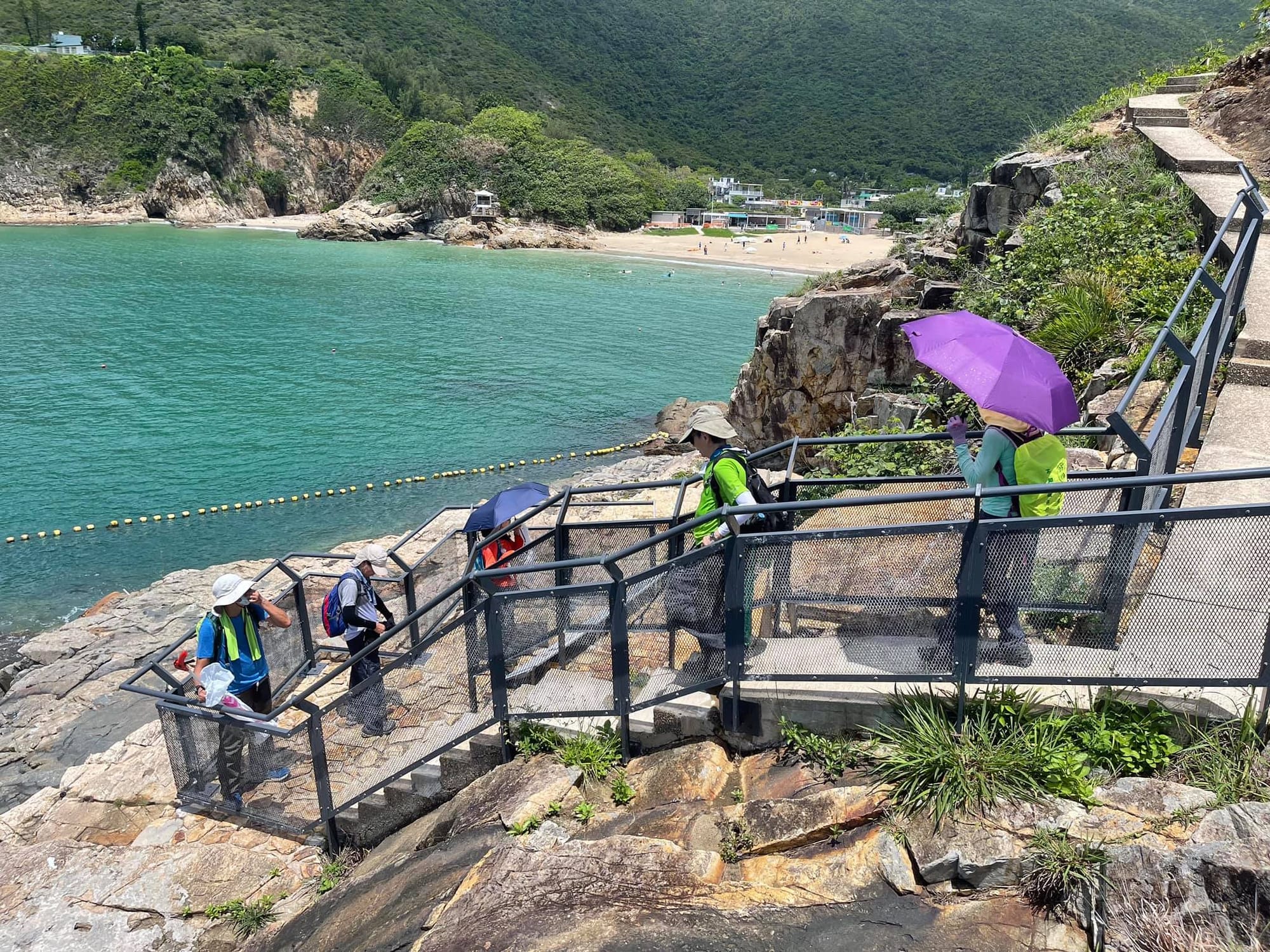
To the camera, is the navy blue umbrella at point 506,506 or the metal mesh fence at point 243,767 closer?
the metal mesh fence at point 243,767

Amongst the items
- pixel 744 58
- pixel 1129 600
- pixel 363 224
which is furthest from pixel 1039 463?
pixel 744 58

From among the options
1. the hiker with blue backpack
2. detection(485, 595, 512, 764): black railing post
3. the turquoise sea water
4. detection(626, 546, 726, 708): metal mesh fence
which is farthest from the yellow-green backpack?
the turquoise sea water

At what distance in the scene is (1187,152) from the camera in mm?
13984

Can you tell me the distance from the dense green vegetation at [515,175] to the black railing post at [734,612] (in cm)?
9664

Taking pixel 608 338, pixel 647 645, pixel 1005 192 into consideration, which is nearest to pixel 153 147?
pixel 608 338

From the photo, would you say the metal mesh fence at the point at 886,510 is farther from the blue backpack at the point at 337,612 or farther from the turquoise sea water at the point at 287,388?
the turquoise sea water at the point at 287,388

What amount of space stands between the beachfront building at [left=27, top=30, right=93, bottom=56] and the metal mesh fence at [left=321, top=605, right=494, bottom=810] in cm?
14494

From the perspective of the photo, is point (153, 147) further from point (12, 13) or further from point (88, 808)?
point (88, 808)

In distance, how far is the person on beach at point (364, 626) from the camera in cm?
675

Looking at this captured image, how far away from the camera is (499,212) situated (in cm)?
9712

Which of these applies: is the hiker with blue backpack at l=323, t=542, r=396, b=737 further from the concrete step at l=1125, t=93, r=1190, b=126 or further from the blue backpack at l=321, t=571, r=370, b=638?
the concrete step at l=1125, t=93, r=1190, b=126

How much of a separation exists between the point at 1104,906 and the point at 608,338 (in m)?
45.3

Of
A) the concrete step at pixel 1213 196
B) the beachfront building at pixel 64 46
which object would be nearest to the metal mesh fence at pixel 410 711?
the concrete step at pixel 1213 196

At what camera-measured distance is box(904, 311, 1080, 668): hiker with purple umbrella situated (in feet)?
15.2
